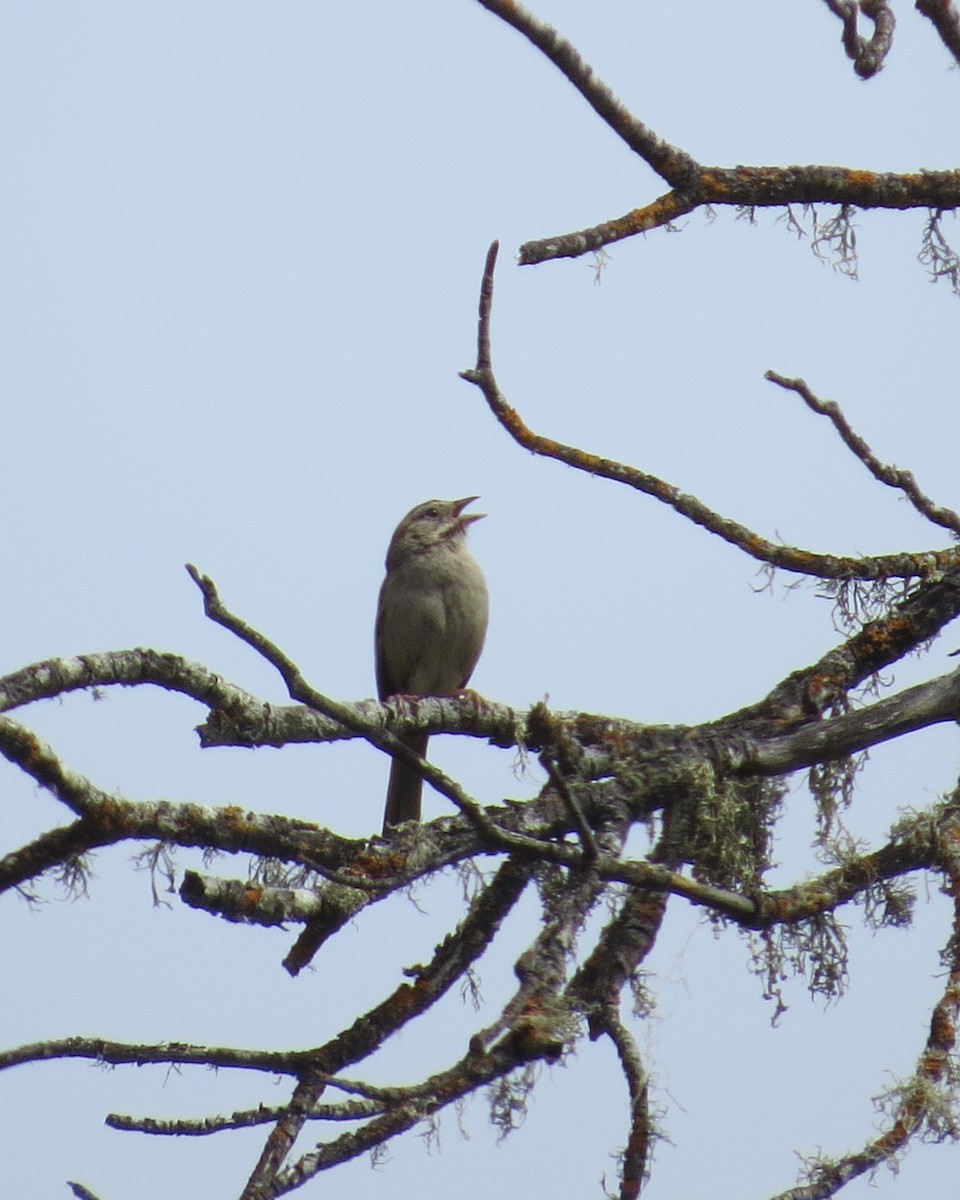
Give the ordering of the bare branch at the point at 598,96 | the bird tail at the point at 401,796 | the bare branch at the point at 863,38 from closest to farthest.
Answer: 1. the bare branch at the point at 598,96
2. the bare branch at the point at 863,38
3. the bird tail at the point at 401,796

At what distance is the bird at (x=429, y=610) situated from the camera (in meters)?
8.12

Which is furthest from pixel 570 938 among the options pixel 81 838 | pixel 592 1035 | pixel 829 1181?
pixel 81 838

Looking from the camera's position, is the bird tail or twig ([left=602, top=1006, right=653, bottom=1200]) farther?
the bird tail

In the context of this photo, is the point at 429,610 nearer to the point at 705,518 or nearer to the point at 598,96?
the point at 705,518

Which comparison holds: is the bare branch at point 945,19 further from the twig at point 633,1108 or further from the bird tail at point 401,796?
the bird tail at point 401,796

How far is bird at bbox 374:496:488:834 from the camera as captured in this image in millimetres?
8117

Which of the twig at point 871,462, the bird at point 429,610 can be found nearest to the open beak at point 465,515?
the bird at point 429,610

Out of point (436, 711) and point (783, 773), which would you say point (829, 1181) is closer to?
point (783, 773)

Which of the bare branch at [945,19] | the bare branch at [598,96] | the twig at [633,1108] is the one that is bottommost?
the twig at [633,1108]

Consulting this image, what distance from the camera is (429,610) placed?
8.09m

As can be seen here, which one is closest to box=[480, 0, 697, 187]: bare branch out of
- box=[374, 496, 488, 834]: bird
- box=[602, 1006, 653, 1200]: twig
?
box=[602, 1006, 653, 1200]: twig

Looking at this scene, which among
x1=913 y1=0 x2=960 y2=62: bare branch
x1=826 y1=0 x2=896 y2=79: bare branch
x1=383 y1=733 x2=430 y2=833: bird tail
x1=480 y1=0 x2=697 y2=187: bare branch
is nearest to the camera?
x1=480 y1=0 x2=697 y2=187: bare branch

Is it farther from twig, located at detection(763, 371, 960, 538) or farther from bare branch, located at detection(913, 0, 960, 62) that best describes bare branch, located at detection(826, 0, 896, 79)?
twig, located at detection(763, 371, 960, 538)

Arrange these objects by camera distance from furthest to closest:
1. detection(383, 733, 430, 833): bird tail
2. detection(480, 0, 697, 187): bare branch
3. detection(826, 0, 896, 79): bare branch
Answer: detection(383, 733, 430, 833): bird tail → detection(826, 0, 896, 79): bare branch → detection(480, 0, 697, 187): bare branch
